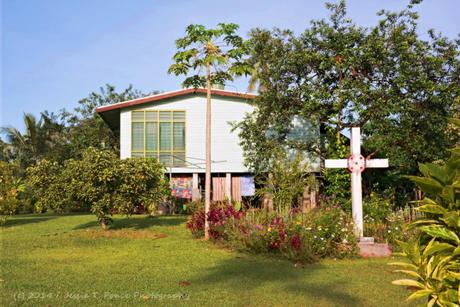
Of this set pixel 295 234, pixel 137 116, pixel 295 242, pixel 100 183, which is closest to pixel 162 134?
pixel 137 116

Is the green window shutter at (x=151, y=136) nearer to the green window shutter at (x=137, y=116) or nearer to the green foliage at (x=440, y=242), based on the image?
the green window shutter at (x=137, y=116)

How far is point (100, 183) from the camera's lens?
13.9 meters

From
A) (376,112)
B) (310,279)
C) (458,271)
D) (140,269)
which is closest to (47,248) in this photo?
(140,269)

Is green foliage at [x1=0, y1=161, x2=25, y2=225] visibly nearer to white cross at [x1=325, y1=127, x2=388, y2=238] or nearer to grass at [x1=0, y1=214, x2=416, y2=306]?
grass at [x1=0, y1=214, x2=416, y2=306]

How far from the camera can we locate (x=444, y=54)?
58.9 ft

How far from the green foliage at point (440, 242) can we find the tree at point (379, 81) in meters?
14.4

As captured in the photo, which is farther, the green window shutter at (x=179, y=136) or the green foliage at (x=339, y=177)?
the green window shutter at (x=179, y=136)

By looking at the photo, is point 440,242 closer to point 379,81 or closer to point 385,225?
point 385,225

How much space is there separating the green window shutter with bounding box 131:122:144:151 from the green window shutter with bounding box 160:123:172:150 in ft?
3.14

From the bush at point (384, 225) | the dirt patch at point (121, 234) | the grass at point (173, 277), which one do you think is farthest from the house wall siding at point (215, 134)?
the grass at point (173, 277)

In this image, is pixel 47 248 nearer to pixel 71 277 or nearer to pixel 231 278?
pixel 71 277

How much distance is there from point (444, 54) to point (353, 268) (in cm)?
1235

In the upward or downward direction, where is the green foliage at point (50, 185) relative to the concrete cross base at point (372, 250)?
upward

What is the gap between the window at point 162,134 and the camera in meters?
23.8
